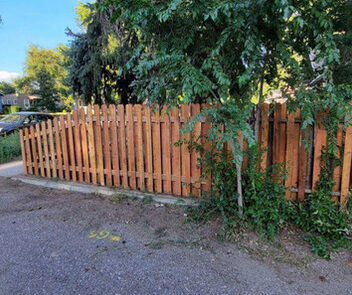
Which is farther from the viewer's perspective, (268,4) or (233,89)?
(233,89)

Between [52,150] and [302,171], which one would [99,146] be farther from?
[302,171]

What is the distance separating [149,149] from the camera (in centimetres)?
386

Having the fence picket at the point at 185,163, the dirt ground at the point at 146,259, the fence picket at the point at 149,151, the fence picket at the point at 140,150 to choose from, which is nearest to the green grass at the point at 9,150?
the dirt ground at the point at 146,259

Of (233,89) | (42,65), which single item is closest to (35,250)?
(233,89)

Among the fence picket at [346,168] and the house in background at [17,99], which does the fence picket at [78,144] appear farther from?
the house in background at [17,99]

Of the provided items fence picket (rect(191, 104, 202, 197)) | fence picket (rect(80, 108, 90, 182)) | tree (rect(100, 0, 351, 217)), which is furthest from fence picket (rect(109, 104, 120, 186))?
tree (rect(100, 0, 351, 217))

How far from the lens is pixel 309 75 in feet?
9.83

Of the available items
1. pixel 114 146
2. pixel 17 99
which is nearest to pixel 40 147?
pixel 114 146

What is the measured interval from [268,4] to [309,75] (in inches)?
51.1

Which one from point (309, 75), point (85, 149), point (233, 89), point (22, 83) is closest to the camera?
point (233, 89)

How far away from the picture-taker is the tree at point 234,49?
212cm

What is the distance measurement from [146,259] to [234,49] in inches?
90.5

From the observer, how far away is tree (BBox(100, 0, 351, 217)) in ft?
6.95

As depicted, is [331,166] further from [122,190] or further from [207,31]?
[122,190]
